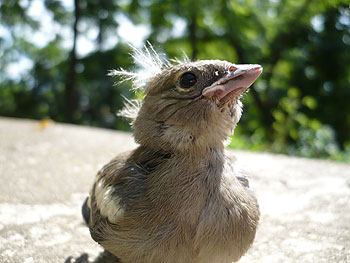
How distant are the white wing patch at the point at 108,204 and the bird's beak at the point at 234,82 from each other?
0.68m

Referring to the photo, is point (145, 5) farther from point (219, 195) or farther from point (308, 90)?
point (219, 195)

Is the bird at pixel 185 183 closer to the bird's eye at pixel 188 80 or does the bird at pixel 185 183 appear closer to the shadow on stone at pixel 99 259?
the bird's eye at pixel 188 80

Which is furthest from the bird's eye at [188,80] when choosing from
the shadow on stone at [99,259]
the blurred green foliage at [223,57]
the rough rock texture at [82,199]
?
the blurred green foliage at [223,57]

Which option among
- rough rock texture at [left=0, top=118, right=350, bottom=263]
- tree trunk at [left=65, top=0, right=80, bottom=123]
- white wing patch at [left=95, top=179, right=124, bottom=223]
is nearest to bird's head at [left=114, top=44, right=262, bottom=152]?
white wing patch at [left=95, top=179, right=124, bottom=223]

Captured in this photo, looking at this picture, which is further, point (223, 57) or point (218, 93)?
point (223, 57)

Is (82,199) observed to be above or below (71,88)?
above

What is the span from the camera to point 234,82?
158cm

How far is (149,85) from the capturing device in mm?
1853

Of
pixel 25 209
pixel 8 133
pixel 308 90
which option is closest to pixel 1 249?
pixel 25 209

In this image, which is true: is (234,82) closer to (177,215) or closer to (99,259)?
(177,215)

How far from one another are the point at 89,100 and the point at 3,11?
10.3 ft

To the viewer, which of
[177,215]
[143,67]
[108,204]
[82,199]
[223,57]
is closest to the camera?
[177,215]

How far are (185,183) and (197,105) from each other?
372mm

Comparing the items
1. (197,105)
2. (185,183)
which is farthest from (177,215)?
(197,105)
